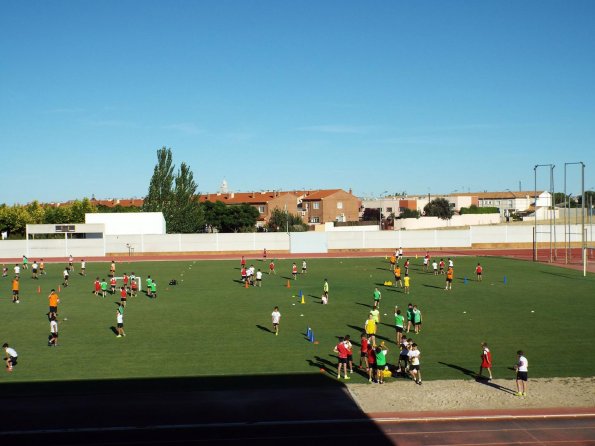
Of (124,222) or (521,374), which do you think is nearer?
(521,374)

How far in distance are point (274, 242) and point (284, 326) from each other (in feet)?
145

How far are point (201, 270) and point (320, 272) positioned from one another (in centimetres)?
1074

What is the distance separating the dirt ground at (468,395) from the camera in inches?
676

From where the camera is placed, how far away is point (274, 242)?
7200 centimetres

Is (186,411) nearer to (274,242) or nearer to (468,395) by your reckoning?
(468,395)

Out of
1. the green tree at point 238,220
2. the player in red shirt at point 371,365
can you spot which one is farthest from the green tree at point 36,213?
the player in red shirt at point 371,365

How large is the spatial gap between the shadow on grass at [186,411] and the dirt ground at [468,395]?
86 cm

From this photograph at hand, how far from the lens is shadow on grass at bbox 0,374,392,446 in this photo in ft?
49.8

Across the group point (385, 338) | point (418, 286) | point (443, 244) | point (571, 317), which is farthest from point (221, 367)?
point (443, 244)

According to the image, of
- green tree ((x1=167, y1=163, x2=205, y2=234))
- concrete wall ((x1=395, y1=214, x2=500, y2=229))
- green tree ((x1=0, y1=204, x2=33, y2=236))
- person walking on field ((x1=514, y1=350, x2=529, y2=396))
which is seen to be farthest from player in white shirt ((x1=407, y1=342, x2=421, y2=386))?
concrete wall ((x1=395, y1=214, x2=500, y2=229))

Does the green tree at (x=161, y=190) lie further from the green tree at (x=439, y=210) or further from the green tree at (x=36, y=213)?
the green tree at (x=439, y=210)

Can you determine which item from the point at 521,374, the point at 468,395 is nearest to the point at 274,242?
the point at 468,395

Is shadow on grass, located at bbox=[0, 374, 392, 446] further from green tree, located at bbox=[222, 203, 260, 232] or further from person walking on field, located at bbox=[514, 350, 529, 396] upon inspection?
green tree, located at bbox=[222, 203, 260, 232]

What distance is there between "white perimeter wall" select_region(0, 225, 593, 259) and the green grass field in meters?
21.5
